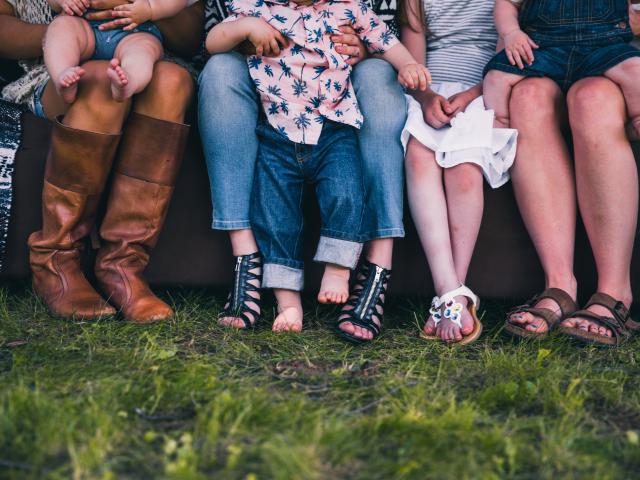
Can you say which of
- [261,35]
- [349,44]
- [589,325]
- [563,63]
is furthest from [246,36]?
[589,325]

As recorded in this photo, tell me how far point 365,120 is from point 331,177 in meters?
0.20

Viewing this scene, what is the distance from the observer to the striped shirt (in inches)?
88.2

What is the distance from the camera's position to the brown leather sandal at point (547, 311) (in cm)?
177

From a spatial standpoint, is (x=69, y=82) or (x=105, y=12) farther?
(x=105, y=12)

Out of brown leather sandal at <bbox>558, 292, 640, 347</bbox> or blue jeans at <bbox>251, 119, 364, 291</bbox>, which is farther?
blue jeans at <bbox>251, 119, 364, 291</bbox>

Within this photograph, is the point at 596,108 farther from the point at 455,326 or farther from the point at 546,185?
the point at 455,326

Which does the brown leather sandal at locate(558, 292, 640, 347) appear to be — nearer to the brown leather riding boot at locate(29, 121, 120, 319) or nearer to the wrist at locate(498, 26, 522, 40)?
the wrist at locate(498, 26, 522, 40)

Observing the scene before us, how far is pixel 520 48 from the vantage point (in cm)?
193

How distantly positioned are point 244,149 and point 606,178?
985 millimetres

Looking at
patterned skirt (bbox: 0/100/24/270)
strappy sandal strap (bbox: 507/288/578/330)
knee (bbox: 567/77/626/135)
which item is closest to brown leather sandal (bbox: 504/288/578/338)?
strappy sandal strap (bbox: 507/288/578/330)

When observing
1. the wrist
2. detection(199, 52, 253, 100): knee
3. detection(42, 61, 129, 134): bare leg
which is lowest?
detection(42, 61, 129, 134): bare leg

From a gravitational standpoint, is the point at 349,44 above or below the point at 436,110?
above

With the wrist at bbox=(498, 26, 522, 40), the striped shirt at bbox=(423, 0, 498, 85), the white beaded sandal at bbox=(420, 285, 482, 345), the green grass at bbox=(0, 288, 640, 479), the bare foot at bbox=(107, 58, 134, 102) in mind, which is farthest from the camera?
the striped shirt at bbox=(423, 0, 498, 85)

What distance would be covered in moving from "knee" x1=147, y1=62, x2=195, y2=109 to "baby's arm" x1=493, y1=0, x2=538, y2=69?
0.94m
